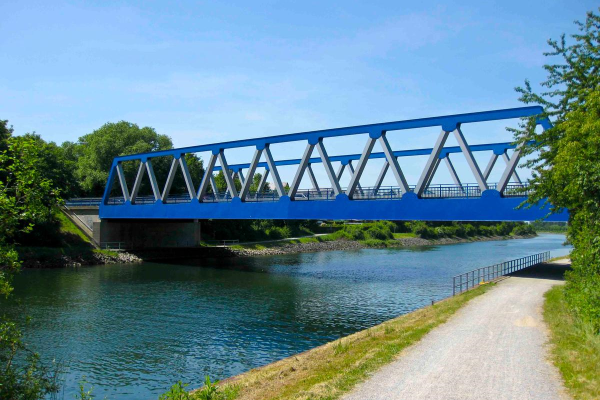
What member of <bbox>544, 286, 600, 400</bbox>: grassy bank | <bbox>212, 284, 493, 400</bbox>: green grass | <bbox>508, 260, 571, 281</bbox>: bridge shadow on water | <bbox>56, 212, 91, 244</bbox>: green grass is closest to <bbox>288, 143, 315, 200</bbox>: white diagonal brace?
<bbox>508, 260, 571, 281</bbox>: bridge shadow on water

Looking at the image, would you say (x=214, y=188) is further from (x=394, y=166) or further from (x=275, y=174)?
(x=394, y=166)

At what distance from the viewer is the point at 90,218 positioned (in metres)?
58.5

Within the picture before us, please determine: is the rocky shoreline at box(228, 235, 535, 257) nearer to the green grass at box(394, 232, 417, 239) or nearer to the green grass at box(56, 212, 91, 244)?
the green grass at box(394, 232, 417, 239)

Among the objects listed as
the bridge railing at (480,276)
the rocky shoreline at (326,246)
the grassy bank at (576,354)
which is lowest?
the rocky shoreline at (326,246)

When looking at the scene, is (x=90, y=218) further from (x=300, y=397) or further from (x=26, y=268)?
(x=300, y=397)

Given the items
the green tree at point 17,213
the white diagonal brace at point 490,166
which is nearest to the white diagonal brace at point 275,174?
the white diagonal brace at point 490,166

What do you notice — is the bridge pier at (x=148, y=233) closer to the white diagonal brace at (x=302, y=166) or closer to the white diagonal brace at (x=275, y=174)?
the white diagonal brace at (x=275, y=174)

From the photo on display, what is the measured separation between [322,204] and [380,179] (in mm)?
11819

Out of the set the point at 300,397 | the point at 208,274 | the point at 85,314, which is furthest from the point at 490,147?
the point at 300,397

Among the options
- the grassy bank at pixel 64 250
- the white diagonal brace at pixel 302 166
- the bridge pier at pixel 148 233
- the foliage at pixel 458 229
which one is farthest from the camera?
the foliage at pixel 458 229

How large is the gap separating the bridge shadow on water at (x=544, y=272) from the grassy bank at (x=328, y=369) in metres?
16.3

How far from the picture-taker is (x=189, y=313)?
27.1 m

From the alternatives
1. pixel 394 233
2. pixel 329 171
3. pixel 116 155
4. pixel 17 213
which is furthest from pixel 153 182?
pixel 394 233

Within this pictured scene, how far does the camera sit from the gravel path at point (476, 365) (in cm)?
1028
